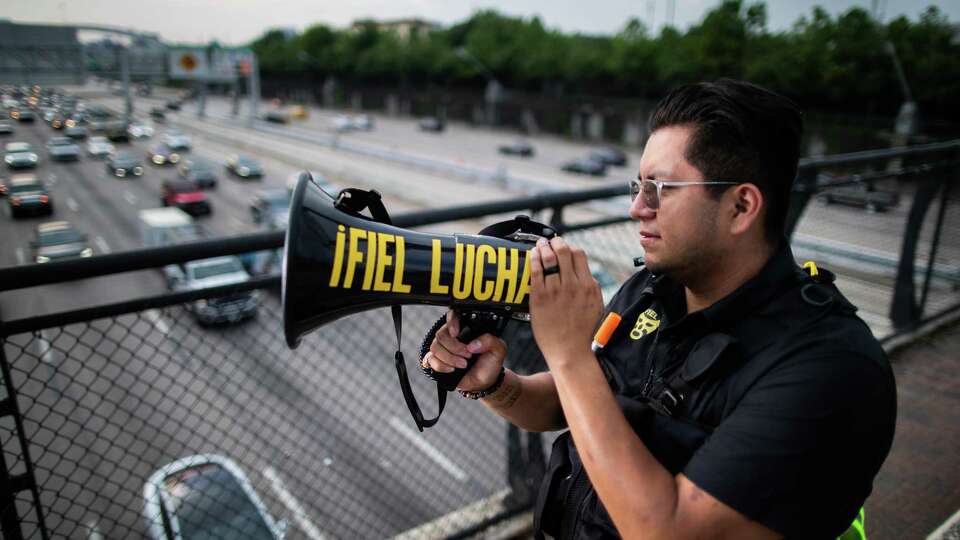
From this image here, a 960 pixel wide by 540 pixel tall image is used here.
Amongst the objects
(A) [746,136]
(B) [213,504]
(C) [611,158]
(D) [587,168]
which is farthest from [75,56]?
(C) [611,158]

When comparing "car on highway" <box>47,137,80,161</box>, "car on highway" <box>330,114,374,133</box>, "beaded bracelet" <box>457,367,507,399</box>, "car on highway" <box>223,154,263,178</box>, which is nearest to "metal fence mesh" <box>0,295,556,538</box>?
"car on highway" <box>47,137,80,161</box>

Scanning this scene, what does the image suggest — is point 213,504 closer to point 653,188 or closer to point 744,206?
point 653,188

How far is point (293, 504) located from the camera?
6.41 m

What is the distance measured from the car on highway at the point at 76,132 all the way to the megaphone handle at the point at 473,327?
443 cm

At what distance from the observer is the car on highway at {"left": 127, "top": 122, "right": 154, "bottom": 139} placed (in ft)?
18.2

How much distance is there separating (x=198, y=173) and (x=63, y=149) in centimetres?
806

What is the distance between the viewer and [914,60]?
2675cm

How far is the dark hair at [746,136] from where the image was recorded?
1.29 meters

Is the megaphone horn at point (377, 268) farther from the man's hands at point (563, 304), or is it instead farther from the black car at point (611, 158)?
the black car at point (611, 158)

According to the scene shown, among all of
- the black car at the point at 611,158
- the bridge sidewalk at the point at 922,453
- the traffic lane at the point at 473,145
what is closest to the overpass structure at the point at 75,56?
the bridge sidewalk at the point at 922,453

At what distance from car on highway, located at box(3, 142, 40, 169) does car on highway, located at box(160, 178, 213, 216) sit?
5.81 metres

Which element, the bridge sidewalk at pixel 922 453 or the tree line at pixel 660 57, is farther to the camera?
the tree line at pixel 660 57

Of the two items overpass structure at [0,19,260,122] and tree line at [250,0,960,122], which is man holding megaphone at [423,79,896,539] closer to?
overpass structure at [0,19,260,122]

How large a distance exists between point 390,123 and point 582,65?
65.7 feet
